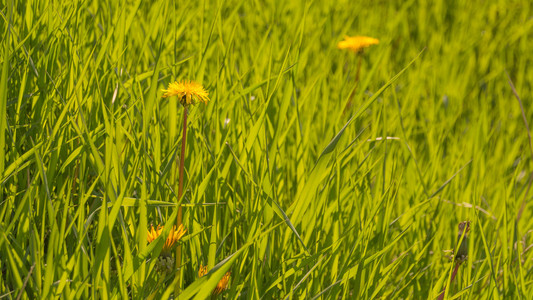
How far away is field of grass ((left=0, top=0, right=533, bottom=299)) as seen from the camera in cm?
85

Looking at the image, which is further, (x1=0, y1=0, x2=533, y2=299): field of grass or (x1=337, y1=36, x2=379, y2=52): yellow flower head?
(x1=337, y1=36, x2=379, y2=52): yellow flower head

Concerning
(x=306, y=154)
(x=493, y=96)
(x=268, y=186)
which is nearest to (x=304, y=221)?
(x=268, y=186)

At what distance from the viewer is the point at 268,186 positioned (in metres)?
0.98

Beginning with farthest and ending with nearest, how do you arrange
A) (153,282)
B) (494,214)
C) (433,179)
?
(494,214) → (433,179) → (153,282)

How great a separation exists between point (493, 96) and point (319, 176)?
4.18 feet

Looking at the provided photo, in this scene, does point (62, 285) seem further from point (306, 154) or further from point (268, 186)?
point (306, 154)

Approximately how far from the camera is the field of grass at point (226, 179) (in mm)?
852

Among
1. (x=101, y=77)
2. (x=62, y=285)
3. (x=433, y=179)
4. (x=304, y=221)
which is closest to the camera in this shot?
(x=62, y=285)

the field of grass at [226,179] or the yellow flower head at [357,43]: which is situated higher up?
the yellow flower head at [357,43]

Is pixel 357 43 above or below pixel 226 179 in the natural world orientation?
above

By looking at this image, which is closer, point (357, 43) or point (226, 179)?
point (226, 179)

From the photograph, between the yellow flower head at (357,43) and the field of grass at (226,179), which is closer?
the field of grass at (226,179)

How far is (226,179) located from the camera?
3.71 ft

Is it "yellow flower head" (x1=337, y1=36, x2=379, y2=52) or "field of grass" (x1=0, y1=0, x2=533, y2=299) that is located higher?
"yellow flower head" (x1=337, y1=36, x2=379, y2=52)
